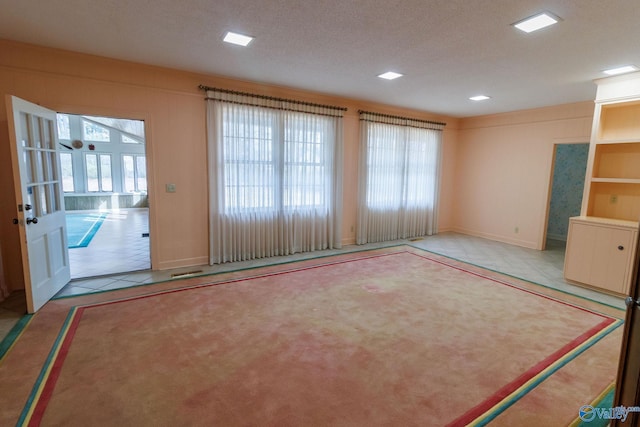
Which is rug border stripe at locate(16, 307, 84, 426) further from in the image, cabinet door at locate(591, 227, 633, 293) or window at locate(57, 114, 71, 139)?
window at locate(57, 114, 71, 139)

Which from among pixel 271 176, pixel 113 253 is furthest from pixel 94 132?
pixel 271 176

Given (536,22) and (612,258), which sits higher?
(536,22)

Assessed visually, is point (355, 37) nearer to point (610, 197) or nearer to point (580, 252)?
point (580, 252)

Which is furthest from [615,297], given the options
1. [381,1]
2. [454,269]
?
[381,1]

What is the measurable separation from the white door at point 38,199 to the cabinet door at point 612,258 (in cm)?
640

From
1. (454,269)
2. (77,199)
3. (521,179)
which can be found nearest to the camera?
(454,269)

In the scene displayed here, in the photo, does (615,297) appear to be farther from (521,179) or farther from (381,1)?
(381,1)

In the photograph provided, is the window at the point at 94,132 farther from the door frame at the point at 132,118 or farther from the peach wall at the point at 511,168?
the peach wall at the point at 511,168

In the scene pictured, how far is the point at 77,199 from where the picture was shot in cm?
1066

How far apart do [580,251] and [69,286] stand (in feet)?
21.4

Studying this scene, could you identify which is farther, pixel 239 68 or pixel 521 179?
pixel 521 179

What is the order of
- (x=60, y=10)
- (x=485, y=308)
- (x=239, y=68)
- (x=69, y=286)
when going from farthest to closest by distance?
(x=239, y=68) < (x=69, y=286) < (x=485, y=308) < (x=60, y=10)

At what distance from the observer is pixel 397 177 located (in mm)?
6520

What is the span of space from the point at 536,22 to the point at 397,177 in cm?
400
